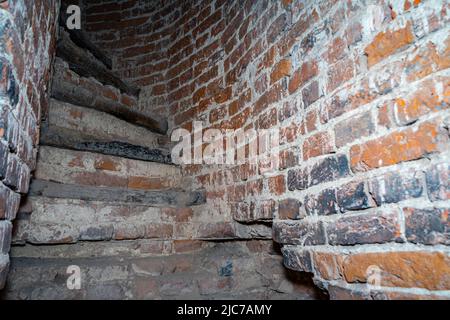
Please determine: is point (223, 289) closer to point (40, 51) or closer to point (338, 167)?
point (338, 167)

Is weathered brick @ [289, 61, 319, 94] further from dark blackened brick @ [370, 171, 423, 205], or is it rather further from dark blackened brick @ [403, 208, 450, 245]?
dark blackened brick @ [403, 208, 450, 245]

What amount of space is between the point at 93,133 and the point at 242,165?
3.60 ft

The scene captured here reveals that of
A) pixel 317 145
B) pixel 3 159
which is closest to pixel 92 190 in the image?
pixel 3 159

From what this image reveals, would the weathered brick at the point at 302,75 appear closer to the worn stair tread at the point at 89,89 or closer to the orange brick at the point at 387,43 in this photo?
the orange brick at the point at 387,43

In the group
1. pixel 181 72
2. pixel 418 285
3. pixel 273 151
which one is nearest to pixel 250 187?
pixel 273 151

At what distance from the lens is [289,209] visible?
1.35 metres

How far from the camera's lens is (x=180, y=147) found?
7.64 feet

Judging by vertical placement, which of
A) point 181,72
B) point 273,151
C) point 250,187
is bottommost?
point 250,187

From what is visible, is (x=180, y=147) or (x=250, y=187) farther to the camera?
(x=180, y=147)

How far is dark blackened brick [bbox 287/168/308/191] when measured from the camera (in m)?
1.27

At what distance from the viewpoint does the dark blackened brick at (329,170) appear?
1.09m

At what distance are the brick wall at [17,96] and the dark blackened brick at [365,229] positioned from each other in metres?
1.07

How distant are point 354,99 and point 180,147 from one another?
1.51 metres

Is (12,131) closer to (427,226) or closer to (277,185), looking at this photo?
(277,185)
